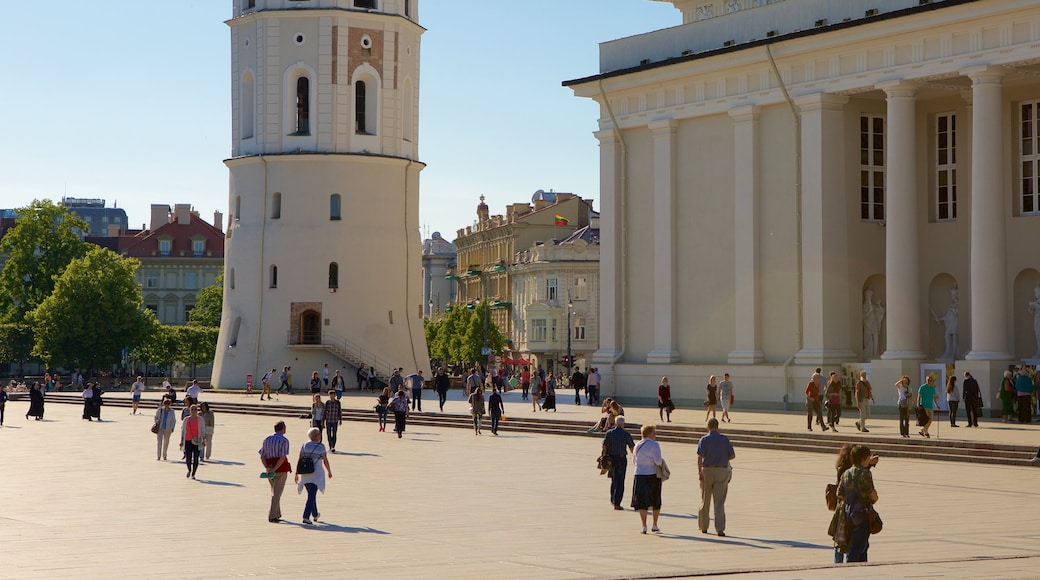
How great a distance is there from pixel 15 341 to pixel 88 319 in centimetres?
1588

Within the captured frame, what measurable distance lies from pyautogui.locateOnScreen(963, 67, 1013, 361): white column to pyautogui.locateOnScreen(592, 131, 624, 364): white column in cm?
1377

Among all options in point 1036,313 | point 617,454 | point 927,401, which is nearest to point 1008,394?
point 927,401

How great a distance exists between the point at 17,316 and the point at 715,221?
6661cm

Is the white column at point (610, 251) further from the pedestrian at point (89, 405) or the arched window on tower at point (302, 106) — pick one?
the arched window on tower at point (302, 106)

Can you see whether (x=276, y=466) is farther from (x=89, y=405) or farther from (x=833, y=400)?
(x=89, y=405)

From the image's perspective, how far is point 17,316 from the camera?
3944 inches

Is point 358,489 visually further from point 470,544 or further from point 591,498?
point 470,544

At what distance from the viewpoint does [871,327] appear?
144ft

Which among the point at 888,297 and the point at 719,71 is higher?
the point at 719,71

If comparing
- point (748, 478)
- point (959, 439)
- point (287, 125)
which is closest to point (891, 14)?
point (959, 439)

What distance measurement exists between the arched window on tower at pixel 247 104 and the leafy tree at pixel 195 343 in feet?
122

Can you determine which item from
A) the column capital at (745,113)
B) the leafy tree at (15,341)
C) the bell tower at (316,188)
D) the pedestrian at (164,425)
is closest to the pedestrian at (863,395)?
the column capital at (745,113)

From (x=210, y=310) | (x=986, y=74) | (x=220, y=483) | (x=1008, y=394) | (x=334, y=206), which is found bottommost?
(x=220, y=483)

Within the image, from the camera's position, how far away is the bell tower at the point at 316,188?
69.2 metres
